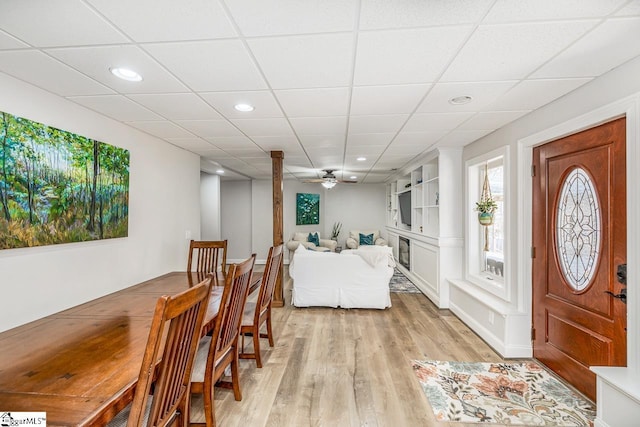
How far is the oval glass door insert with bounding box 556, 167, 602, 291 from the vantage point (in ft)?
7.39

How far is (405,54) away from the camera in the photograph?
1789 mm

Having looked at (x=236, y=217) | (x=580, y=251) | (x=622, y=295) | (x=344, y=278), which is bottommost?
(x=344, y=278)

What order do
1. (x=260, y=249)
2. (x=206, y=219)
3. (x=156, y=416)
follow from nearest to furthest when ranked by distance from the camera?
(x=156, y=416) → (x=206, y=219) → (x=260, y=249)

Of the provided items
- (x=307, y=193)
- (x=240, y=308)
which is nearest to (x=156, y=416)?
(x=240, y=308)

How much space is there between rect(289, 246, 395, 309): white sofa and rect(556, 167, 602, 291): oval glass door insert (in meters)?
2.13

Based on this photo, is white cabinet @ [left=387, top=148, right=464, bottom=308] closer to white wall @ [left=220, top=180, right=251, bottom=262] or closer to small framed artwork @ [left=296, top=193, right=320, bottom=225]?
small framed artwork @ [left=296, top=193, right=320, bottom=225]

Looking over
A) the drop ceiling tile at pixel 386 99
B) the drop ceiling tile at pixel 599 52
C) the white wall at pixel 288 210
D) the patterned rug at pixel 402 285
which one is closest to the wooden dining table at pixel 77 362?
the drop ceiling tile at pixel 386 99

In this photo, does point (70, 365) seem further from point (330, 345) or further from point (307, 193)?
point (307, 193)

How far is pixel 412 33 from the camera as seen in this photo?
158cm

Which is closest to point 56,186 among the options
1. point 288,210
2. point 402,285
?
point 402,285

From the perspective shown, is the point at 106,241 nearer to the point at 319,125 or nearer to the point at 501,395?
the point at 319,125

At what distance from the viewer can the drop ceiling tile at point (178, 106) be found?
2.43m

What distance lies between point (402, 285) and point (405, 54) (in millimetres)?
4960

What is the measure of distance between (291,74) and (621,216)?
2338 mm
